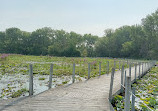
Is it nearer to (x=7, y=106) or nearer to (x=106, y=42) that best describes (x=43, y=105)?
(x=7, y=106)

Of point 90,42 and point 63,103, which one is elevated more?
point 90,42

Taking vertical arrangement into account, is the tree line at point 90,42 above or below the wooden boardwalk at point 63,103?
above


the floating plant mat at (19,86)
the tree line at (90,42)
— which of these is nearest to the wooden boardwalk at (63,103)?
the floating plant mat at (19,86)

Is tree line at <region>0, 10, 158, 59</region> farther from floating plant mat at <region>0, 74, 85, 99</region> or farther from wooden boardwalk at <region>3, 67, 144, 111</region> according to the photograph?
wooden boardwalk at <region>3, 67, 144, 111</region>

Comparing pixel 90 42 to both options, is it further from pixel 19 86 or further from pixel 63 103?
pixel 63 103

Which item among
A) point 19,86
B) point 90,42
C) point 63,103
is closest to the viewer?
point 63,103

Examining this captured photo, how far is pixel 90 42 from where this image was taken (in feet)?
269

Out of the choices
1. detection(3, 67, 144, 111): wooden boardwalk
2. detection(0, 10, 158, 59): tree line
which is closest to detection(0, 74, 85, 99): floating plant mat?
detection(3, 67, 144, 111): wooden boardwalk

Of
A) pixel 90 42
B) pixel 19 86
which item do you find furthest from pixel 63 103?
pixel 90 42

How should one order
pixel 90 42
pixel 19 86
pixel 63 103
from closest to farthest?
pixel 63 103
pixel 19 86
pixel 90 42

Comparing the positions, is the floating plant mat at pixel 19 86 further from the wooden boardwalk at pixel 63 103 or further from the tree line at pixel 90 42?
the tree line at pixel 90 42

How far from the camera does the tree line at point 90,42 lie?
173ft

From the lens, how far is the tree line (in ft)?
173

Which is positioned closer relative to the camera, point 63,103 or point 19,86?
point 63,103
